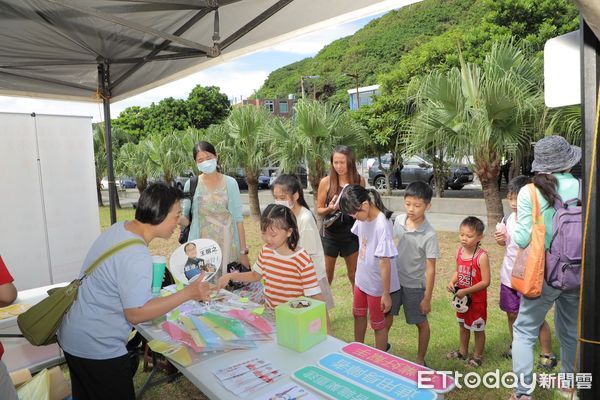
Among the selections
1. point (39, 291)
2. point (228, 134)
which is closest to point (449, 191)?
point (228, 134)

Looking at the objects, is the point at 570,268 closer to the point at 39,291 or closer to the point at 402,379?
the point at 402,379

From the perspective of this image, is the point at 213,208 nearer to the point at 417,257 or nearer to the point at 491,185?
the point at 417,257

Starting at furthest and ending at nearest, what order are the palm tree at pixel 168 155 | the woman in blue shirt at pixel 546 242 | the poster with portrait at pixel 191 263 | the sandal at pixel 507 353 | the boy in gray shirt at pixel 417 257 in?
the palm tree at pixel 168 155, the sandal at pixel 507 353, the boy in gray shirt at pixel 417 257, the woman in blue shirt at pixel 546 242, the poster with portrait at pixel 191 263

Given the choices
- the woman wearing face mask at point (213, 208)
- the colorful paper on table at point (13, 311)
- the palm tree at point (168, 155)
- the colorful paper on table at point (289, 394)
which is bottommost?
the colorful paper on table at point (13, 311)

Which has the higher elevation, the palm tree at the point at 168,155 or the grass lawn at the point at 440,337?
the palm tree at the point at 168,155

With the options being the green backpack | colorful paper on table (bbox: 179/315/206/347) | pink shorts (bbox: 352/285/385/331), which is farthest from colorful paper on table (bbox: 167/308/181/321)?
pink shorts (bbox: 352/285/385/331)

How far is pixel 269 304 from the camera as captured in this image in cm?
237

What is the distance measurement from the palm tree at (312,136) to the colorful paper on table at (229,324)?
20.2ft

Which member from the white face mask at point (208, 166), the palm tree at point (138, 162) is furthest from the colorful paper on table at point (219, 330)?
the palm tree at point (138, 162)

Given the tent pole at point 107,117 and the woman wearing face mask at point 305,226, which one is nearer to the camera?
the woman wearing face mask at point 305,226

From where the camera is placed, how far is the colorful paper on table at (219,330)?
181 centimetres

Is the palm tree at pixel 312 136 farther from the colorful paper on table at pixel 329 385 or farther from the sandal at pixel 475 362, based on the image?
the colorful paper on table at pixel 329 385

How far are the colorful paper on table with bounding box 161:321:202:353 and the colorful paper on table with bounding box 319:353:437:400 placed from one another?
57cm

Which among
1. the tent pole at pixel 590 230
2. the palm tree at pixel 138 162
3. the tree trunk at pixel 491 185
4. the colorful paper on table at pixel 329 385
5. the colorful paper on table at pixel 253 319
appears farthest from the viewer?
the palm tree at pixel 138 162
